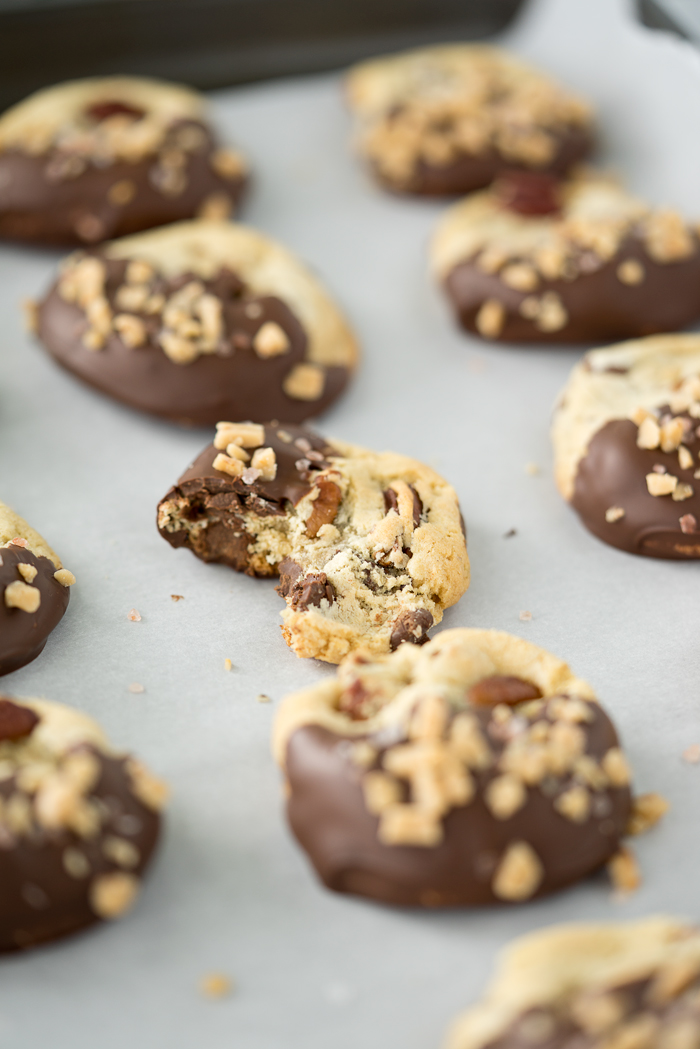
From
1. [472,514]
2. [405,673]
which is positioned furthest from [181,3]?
[405,673]

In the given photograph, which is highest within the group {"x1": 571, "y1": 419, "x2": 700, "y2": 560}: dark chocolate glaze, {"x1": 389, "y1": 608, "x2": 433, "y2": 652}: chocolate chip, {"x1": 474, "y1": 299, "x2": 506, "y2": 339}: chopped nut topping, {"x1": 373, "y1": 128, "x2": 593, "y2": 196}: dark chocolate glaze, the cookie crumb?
{"x1": 373, "y1": 128, "x2": 593, "y2": 196}: dark chocolate glaze

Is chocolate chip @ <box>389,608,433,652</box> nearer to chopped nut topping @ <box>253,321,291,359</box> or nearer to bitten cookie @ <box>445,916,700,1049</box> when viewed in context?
bitten cookie @ <box>445,916,700,1049</box>

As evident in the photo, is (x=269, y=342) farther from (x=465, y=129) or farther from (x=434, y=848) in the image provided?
(x=434, y=848)

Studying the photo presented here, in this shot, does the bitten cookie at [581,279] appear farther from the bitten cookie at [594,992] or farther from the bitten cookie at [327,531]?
the bitten cookie at [594,992]

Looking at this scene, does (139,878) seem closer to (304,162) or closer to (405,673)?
Answer: (405,673)

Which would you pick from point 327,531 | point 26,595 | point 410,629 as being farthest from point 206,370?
point 410,629

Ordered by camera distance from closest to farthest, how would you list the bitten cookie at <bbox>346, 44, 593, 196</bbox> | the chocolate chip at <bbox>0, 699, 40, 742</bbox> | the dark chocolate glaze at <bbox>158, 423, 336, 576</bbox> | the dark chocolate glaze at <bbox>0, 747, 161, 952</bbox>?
1. the dark chocolate glaze at <bbox>0, 747, 161, 952</bbox>
2. the chocolate chip at <bbox>0, 699, 40, 742</bbox>
3. the dark chocolate glaze at <bbox>158, 423, 336, 576</bbox>
4. the bitten cookie at <bbox>346, 44, 593, 196</bbox>

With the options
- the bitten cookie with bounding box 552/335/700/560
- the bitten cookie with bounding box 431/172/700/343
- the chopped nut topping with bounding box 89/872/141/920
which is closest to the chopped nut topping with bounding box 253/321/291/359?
the bitten cookie with bounding box 431/172/700/343

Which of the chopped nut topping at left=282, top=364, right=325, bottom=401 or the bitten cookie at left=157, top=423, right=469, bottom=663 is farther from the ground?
the chopped nut topping at left=282, top=364, right=325, bottom=401
